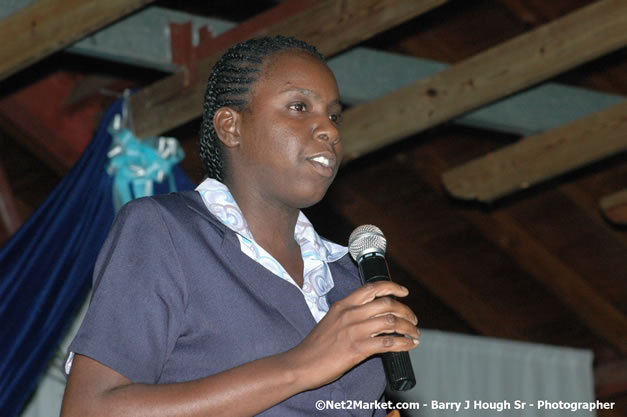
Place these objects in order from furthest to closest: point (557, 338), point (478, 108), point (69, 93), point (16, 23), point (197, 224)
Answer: point (557, 338)
point (69, 93)
point (478, 108)
point (16, 23)
point (197, 224)

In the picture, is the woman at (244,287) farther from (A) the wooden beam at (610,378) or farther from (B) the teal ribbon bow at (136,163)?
(A) the wooden beam at (610,378)

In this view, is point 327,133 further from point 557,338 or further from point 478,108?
point 557,338

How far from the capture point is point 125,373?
4.00 ft

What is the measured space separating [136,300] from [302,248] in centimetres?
39

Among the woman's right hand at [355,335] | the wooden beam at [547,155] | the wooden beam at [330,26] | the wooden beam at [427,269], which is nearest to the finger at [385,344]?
the woman's right hand at [355,335]

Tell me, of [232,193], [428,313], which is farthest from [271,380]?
[428,313]

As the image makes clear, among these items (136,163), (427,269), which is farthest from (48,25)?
(427,269)

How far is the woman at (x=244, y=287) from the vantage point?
3.96ft

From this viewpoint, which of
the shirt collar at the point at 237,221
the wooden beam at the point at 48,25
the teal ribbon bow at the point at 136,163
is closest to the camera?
the shirt collar at the point at 237,221

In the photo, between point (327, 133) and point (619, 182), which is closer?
point (327, 133)

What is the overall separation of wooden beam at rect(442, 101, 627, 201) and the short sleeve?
121 inches

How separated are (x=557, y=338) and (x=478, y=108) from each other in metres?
2.24

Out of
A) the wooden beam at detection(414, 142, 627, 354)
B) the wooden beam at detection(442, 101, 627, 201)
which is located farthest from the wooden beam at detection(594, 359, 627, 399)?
the wooden beam at detection(442, 101, 627, 201)

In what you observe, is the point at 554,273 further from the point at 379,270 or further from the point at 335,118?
the point at 379,270
